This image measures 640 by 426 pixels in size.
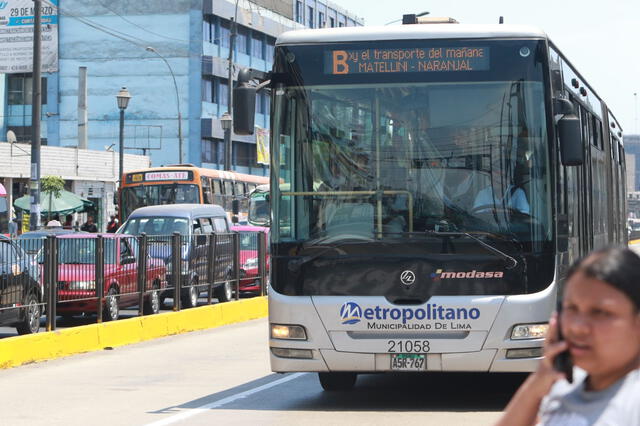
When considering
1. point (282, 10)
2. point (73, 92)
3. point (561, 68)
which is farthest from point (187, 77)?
point (561, 68)

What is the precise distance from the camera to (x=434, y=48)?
10.8m

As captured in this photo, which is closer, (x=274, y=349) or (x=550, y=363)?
(x=550, y=363)

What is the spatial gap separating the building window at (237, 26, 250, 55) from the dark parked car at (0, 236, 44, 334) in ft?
216

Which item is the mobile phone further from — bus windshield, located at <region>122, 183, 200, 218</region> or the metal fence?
bus windshield, located at <region>122, 183, 200, 218</region>

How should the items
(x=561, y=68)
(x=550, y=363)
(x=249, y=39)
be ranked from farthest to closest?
(x=249, y=39) → (x=561, y=68) → (x=550, y=363)

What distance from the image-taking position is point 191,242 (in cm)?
2302

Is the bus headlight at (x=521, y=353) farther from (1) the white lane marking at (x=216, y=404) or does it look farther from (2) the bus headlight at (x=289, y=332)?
(1) the white lane marking at (x=216, y=404)

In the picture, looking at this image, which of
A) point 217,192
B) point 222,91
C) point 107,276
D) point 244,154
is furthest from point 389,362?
point 244,154

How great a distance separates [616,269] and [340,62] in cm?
822

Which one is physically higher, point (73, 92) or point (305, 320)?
point (73, 92)

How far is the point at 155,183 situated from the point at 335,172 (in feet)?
107

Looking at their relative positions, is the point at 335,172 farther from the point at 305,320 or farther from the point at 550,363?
the point at 550,363

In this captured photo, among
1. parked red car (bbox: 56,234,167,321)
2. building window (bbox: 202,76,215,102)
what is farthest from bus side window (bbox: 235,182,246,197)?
building window (bbox: 202,76,215,102)

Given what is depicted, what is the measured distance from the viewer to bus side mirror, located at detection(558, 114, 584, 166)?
1012 cm
